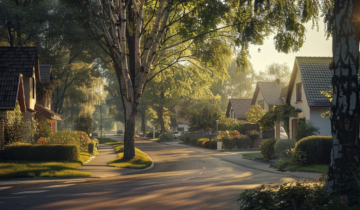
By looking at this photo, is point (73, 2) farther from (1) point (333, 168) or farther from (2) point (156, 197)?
(1) point (333, 168)

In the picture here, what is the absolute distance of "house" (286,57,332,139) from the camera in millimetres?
28859

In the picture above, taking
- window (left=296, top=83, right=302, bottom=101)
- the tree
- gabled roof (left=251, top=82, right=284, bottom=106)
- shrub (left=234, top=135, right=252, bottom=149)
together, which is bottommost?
shrub (left=234, top=135, right=252, bottom=149)

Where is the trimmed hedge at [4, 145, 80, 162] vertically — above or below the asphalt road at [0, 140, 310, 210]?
above

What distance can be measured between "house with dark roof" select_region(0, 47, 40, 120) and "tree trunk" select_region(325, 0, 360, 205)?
1752 cm

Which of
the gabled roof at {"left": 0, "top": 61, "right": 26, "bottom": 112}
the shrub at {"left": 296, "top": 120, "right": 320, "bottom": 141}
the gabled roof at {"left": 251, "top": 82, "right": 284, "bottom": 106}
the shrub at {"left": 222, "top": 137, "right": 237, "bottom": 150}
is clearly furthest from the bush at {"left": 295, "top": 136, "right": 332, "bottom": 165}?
the gabled roof at {"left": 251, "top": 82, "right": 284, "bottom": 106}

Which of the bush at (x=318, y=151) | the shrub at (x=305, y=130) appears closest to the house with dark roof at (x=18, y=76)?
the bush at (x=318, y=151)

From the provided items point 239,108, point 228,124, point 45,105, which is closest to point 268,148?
point 228,124

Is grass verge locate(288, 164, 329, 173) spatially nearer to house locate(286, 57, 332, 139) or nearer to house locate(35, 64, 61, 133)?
house locate(286, 57, 332, 139)

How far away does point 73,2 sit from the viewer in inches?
918

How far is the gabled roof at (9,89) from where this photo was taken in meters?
20.1

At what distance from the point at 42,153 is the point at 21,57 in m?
11.2

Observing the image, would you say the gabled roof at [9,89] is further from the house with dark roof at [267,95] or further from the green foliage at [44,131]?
the house with dark roof at [267,95]

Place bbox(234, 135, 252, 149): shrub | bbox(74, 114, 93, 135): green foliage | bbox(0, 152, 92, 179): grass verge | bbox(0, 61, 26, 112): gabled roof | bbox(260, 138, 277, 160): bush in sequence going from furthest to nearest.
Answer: bbox(74, 114, 93, 135): green foliage → bbox(234, 135, 252, 149): shrub → bbox(260, 138, 277, 160): bush → bbox(0, 61, 26, 112): gabled roof → bbox(0, 152, 92, 179): grass verge

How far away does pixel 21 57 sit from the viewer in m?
28.5
